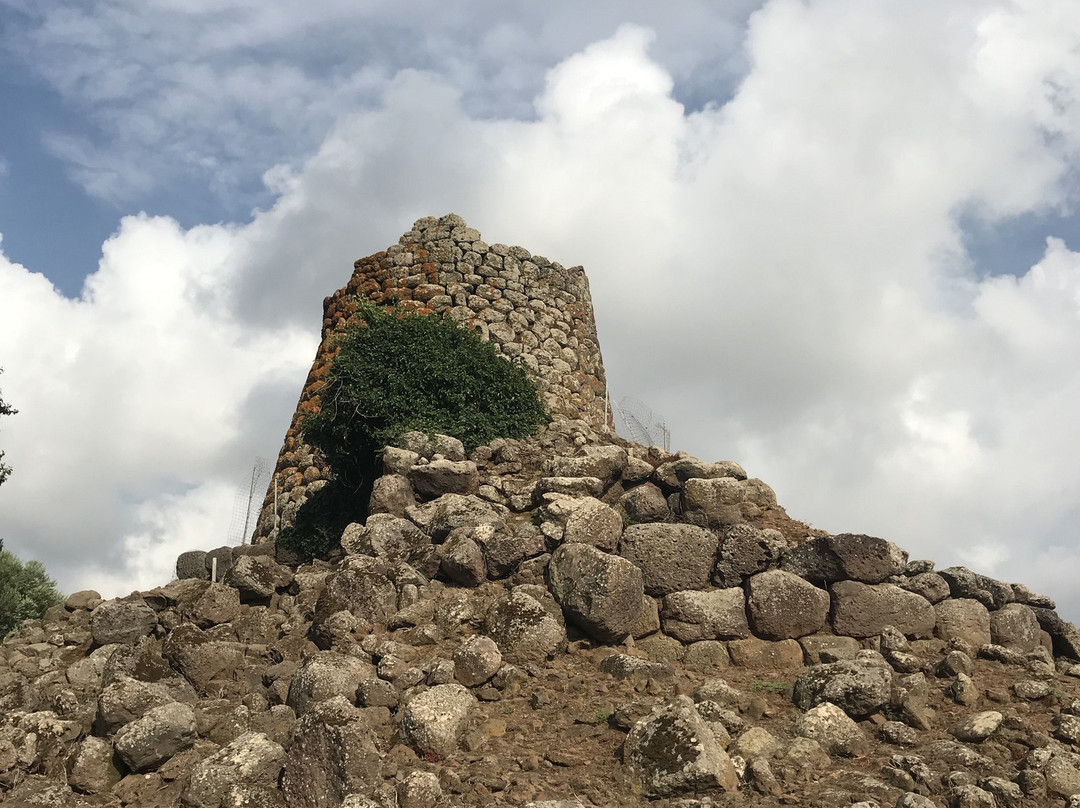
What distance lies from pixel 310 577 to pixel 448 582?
5.62 feet

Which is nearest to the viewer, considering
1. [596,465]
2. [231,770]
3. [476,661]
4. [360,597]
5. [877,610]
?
[231,770]

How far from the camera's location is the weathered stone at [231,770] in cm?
656

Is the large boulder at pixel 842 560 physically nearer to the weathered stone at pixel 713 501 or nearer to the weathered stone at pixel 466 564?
the weathered stone at pixel 713 501

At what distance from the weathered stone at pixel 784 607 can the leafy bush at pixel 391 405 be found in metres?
5.66

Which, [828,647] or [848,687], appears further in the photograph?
[828,647]

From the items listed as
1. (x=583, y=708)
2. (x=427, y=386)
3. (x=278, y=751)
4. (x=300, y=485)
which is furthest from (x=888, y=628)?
(x=300, y=485)

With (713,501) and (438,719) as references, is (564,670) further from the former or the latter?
(713,501)

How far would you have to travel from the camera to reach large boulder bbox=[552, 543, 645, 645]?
336 inches

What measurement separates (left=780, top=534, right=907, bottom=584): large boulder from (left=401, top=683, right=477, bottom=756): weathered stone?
3899 mm

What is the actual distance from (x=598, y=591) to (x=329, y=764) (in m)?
3.02

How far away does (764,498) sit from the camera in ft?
36.7

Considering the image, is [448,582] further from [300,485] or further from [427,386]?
[300,485]

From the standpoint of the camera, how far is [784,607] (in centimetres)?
906

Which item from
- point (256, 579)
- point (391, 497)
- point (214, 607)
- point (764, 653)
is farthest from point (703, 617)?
point (214, 607)
